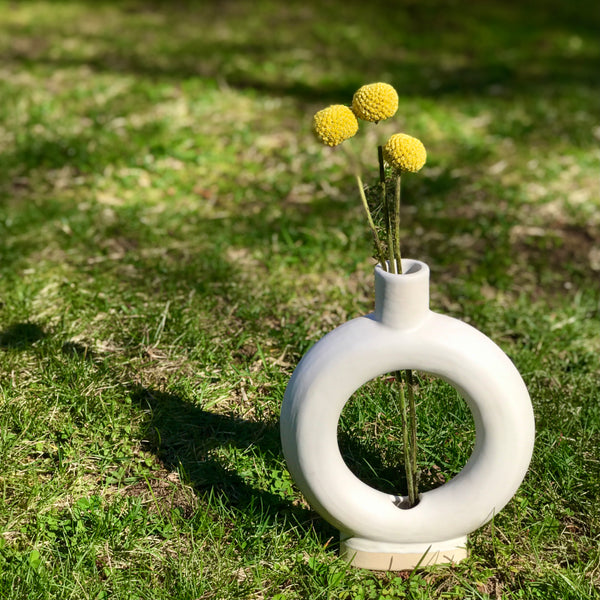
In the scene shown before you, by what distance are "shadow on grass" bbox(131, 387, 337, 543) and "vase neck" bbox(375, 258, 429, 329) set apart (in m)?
0.81

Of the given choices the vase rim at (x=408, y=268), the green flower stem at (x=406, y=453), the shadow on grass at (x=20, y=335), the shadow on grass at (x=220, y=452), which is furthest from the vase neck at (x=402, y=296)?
the shadow on grass at (x=20, y=335)

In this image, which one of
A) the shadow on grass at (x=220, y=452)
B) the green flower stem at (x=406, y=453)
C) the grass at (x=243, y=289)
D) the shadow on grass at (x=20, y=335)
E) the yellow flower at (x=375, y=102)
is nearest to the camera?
the yellow flower at (x=375, y=102)

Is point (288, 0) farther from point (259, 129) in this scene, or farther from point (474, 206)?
point (474, 206)

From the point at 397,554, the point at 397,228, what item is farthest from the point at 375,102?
the point at 397,554

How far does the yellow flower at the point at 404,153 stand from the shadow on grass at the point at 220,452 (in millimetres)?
1177

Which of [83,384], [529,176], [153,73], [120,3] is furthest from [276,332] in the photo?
[120,3]

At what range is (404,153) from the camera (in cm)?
191

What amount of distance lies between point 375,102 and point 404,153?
0.48ft

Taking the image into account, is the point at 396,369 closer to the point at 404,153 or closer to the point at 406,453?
the point at 406,453

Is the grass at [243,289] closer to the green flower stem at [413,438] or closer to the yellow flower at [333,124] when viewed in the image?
the green flower stem at [413,438]

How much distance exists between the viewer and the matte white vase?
207 centimetres

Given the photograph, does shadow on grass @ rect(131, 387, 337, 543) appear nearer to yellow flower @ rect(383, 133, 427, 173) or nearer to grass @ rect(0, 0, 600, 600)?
grass @ rect(0, 0, 600, 600)

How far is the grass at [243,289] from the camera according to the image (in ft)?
7.79

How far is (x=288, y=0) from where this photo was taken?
355 inches
